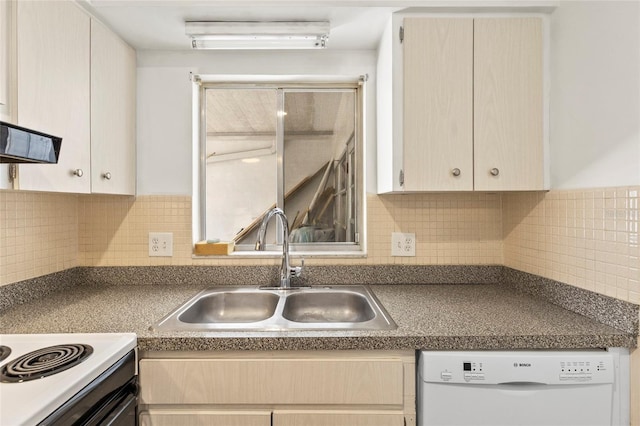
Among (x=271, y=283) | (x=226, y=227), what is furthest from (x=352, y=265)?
(x=226, y=227)

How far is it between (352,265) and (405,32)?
3.50 ft

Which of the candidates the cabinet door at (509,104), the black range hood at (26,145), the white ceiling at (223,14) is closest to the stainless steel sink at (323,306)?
the cabinet door at (509,104)

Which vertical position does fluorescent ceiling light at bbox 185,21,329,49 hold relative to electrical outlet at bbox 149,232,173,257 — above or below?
above

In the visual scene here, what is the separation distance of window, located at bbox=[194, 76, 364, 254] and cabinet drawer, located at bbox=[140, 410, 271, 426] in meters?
0.96

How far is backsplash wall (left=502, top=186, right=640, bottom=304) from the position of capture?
3.71ft

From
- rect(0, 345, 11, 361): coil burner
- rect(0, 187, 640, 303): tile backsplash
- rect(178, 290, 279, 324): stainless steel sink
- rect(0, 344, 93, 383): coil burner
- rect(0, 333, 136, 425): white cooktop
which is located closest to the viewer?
rect(0, 333, 136, 425): white cooktop

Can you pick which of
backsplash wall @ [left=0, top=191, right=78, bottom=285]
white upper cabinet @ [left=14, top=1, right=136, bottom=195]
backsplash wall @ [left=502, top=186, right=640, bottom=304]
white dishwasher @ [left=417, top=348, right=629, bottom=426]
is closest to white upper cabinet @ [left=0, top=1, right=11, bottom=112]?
white upper cabinet @ [left=14, top=1, right=136, bottom=195]

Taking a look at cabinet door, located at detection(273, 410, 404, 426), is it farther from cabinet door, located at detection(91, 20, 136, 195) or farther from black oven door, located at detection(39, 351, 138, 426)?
cabinet door, located at detection(91, 20, 136, 195)

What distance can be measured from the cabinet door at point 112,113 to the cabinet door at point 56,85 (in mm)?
52

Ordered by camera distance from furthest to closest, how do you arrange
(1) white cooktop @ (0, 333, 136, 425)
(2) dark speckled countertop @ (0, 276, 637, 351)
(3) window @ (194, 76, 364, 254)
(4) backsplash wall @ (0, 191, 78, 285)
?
1. (3) window @ (194, 76, 364, 254)
2. (4) backsplash wall @ (0, 191, 78, 285)
3. (2) dark speckled countertop @ (0, 276, 637, 351)
4. (1) white cooktop @ (0, 333, 136, 425)

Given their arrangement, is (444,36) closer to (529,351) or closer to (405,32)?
(405,32)

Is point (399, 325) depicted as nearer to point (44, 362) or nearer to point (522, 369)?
point (522, 369)

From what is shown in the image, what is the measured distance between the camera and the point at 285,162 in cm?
203

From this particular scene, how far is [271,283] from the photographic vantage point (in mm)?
1826
